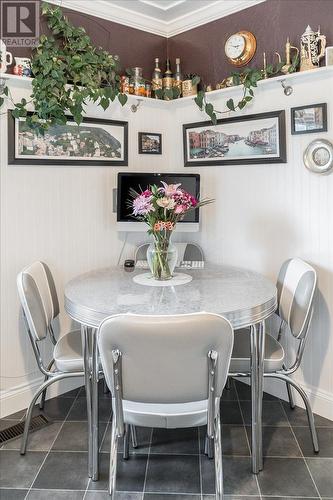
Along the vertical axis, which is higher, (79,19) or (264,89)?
(79,19)

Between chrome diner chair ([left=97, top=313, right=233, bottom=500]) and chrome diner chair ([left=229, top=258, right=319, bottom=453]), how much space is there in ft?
1.59

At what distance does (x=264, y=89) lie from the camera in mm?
2531

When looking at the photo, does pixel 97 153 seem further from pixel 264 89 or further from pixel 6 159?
pixel 264 89

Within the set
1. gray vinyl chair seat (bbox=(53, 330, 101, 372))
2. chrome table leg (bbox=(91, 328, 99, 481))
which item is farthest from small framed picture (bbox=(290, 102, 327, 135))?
gray vinyl chair seat (bbox=(53, 330, 101, 372))

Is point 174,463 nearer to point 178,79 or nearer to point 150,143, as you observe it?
point 150,143

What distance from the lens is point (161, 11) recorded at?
9.64 ft

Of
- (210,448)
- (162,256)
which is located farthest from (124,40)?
(210,448)

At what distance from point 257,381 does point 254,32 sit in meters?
2.09

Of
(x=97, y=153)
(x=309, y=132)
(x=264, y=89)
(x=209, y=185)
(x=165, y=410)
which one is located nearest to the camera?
(x=165, y=410)

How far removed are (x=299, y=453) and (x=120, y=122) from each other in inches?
87.8

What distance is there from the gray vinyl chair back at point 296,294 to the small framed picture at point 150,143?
1.28 m

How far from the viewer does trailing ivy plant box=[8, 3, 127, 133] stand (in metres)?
2.36

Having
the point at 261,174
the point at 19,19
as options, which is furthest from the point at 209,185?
the point at 19,19

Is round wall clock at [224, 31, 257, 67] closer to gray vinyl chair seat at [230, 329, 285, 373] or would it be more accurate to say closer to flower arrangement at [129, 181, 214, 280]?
flower arrangement at [129, 181, 214, 280]
